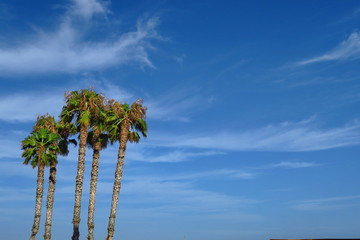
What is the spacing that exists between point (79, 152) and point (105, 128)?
166 inches

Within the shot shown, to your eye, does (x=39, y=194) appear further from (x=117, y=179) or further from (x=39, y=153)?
(x=117, y=179)

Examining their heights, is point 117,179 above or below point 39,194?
above

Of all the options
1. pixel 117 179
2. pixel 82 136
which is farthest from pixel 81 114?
pixel 117 179

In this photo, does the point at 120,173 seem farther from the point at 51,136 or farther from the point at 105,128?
the point at 51,136

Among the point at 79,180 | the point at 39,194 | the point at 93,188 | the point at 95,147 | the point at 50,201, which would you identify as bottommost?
the point at 50,201

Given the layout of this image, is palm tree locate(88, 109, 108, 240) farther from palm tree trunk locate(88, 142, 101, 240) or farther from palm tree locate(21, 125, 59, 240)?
palm tree locate(21, 125, 59, 240)

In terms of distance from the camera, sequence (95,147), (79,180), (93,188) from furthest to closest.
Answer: (95,147) → (93,188) → (79,180)

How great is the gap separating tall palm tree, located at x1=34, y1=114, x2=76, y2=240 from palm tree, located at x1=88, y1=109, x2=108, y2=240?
274 cm

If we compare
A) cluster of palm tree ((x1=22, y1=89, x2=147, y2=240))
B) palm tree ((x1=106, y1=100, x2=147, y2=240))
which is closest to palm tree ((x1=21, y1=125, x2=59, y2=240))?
cluster of palm tree ((x1=22, y1=89, x2=147, y2=240))

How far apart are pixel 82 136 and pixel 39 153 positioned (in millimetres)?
6563

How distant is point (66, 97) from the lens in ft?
184

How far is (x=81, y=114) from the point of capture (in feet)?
178

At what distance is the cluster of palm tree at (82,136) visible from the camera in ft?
170

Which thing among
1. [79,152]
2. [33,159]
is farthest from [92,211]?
[33,159]
